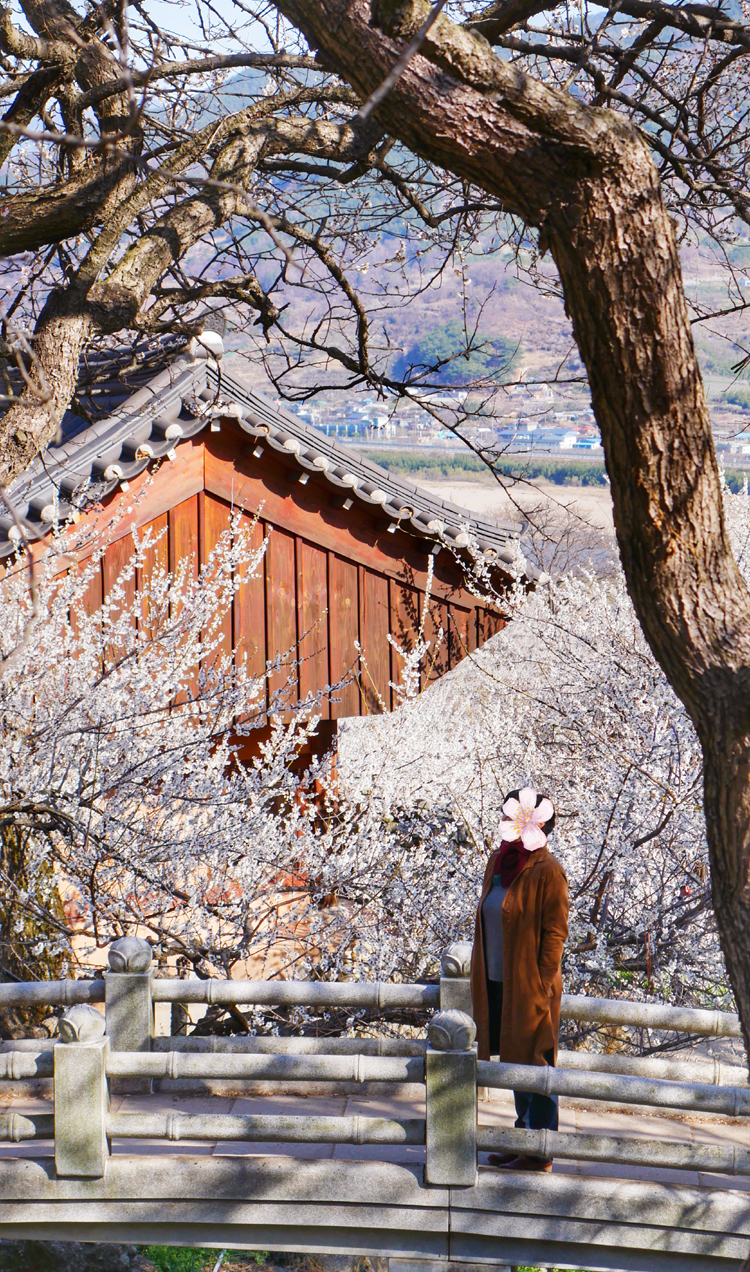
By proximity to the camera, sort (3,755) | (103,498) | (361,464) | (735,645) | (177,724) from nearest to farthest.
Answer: (735,645) < (3,755) < (177,724) < (103,498) < (361,464)

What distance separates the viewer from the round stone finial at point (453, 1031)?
14.1 ft

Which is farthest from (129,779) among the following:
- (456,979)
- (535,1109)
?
(535,1109)

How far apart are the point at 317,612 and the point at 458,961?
5.24 m

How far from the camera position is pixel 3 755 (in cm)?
601

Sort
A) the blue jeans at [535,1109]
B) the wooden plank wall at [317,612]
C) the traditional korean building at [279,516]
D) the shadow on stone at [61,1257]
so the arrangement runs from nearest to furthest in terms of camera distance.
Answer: the blue jeans at [535,1109]
the shadow on stone at [61,1257]
the traditional korean building at [279,516]
the wooden plank wall at [317,612]

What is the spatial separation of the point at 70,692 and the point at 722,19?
528 cm

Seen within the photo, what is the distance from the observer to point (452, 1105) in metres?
4.28

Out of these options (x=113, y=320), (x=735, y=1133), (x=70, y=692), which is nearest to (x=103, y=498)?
(x=70, y=692)

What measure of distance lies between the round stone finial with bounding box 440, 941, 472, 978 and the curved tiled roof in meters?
3.37

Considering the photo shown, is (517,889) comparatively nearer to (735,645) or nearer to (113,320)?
(735,645)

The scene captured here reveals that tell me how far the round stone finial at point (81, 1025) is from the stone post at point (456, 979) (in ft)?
5.46

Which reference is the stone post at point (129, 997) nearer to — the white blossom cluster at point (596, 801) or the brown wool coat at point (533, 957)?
the brown wool coat at point (533, 957)

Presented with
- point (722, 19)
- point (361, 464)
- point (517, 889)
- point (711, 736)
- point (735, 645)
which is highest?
point (722, 19)

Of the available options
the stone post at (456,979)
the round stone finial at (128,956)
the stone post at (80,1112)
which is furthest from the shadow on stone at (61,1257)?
the stone post at (456,979)
